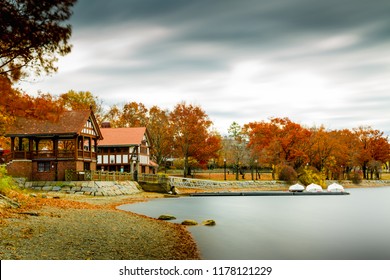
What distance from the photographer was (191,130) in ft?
167

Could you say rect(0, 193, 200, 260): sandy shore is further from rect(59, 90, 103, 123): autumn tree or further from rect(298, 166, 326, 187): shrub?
rect(298, 166, 326, 187): shrub

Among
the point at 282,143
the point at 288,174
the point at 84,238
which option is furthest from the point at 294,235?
the point at 282,143

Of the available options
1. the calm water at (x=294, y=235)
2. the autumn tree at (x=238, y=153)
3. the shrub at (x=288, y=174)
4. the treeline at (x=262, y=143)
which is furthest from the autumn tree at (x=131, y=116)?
the calm water at (x=294, y=235)

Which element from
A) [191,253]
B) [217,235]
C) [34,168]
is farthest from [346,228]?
[34,168]

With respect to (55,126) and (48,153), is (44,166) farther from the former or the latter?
(55,126)

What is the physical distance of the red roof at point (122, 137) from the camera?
46.0 meters

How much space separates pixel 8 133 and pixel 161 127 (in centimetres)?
2386

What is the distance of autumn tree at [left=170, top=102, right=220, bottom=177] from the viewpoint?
50.9 meters

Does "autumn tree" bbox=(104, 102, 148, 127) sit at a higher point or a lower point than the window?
higher

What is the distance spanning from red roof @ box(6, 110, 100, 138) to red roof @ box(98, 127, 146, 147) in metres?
11.8

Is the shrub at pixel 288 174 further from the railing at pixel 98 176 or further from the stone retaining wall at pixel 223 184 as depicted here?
the railing at pixel 98 176

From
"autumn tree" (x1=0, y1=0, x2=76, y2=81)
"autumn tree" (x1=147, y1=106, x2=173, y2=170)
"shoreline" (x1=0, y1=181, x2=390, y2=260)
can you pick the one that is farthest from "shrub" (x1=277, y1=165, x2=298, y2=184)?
"autumn tree" (x1=0, y1=0, x2=76, y2=81)

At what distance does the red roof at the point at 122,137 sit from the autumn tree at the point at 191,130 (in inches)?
202

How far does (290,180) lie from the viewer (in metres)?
49.7
